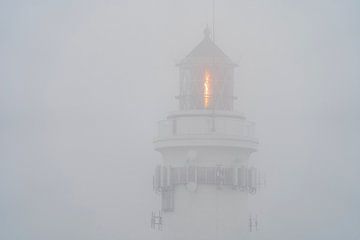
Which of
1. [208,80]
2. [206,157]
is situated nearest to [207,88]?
[208,80]

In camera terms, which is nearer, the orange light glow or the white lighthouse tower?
the white lighthouse tower

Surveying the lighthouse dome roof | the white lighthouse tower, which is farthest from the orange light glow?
the lighthouse dome roof

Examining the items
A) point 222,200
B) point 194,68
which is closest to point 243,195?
point 222,200

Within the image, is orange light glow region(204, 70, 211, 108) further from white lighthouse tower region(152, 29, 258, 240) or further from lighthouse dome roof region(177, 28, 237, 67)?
lighthouse dome roof region(177, 28, 237, 67)

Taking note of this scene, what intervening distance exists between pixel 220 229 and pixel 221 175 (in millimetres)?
2042

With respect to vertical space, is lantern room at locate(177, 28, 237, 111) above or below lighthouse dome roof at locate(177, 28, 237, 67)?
below

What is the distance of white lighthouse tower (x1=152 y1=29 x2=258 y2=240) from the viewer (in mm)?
61625

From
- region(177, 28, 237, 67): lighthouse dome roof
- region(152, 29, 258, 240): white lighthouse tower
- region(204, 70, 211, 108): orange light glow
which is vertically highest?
region(177, 28, 237, 67): lighthouse dome roof

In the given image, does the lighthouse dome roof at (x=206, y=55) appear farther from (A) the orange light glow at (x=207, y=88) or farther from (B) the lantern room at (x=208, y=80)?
(A) the orange light glow at (x=207, y=88)

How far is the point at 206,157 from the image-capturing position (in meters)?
61.8

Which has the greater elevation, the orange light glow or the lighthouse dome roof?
the lighthouse dome roof

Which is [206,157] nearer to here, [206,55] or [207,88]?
[207,88]

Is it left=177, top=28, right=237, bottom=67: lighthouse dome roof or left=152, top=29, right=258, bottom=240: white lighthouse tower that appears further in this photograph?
left=177, top=28, right=237, bottom=67: lighthouse dome roof

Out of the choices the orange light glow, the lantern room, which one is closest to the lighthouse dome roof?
the lantern room
